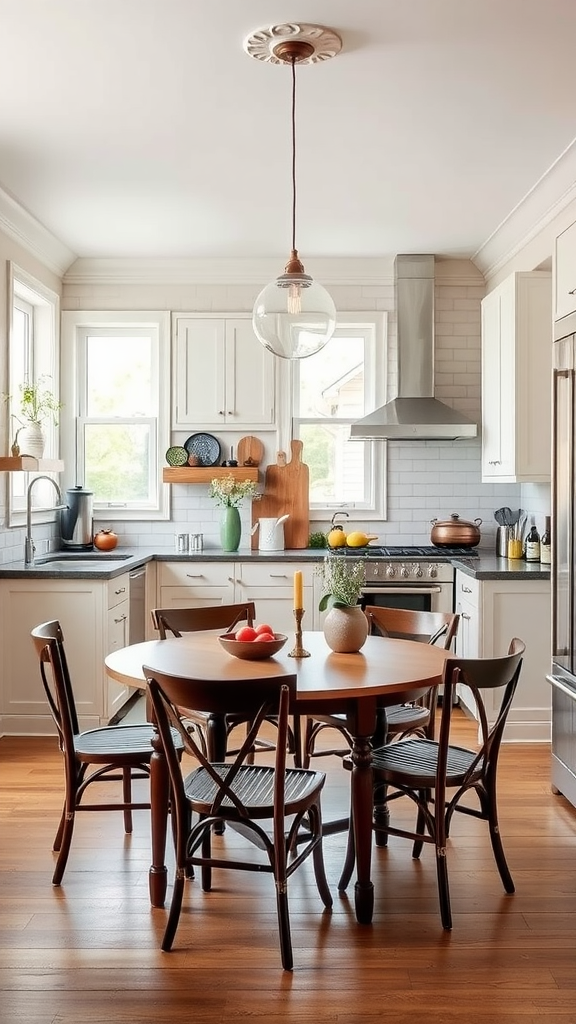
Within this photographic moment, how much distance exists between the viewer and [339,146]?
4.26 meters

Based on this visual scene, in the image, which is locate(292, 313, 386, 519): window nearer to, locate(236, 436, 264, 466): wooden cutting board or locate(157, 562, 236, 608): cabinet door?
locate(236, 436, 264, 466): wooden cutting board

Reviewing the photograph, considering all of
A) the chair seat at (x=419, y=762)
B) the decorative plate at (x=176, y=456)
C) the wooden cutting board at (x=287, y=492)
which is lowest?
the chair seat at (x=419, y=762)

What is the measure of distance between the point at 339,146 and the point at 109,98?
1.09 m

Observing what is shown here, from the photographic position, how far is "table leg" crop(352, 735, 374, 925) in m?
2.88

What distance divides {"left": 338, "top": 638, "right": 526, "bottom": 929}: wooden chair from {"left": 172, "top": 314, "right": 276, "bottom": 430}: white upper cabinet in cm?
354

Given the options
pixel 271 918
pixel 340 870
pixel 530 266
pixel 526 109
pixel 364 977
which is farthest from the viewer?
pixel 530 266

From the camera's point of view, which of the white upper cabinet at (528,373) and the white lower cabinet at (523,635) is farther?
the white upper cabinet at (528,373)

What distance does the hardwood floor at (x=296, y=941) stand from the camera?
2.41 meters

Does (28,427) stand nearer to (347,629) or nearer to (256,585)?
(256,585)

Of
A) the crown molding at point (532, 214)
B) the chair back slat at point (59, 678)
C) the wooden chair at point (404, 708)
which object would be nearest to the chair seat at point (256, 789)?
the wooden chair at point (404, 708)

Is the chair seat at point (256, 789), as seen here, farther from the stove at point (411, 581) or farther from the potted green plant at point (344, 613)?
the stove at point (411, 581)

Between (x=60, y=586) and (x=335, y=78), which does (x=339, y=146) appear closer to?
(x=335, y=78)

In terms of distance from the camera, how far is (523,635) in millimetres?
5016

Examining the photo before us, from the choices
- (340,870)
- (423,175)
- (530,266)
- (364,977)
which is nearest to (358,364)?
(530,266)
